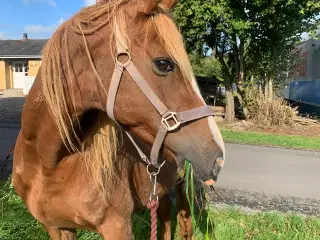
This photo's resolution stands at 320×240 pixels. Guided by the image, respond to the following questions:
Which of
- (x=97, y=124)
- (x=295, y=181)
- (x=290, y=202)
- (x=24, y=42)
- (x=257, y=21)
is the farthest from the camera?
(x=24, y=42)

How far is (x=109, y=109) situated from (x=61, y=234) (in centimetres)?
160

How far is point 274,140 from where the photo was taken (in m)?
9.52

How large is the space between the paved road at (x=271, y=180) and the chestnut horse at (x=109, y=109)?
10.4 ft

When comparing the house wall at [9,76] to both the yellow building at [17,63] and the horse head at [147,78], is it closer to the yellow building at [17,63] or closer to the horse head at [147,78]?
the yellow building at [17,63]

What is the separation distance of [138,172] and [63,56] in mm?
1127

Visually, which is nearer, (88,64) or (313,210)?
(88,64)

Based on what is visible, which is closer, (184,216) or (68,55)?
(68,55)

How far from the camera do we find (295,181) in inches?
234

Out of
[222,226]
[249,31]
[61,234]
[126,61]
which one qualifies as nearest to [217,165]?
[126,61]

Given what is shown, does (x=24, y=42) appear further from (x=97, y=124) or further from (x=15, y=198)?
(x=97, y=124)

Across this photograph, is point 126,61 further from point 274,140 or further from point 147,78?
point 274,140

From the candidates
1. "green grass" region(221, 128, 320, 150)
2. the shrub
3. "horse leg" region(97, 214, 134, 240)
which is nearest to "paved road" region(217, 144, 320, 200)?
"green grass" region(221, 128, 320, 150)

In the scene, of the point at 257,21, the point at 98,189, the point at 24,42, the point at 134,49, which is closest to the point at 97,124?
the point at 98,189

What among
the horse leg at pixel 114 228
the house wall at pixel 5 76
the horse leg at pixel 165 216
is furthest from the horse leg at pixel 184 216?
the house wall at pixel 5 76
